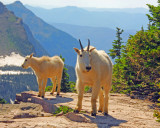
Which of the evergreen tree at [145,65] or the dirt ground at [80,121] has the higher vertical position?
the evergreen tree at [145,65]

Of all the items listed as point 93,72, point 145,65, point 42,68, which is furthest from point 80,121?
point 145,65

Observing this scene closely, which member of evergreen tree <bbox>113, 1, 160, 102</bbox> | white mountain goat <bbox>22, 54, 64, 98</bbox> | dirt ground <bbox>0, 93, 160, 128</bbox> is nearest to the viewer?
dirt ground <bbox>0, 93, 160, 128</bbox>

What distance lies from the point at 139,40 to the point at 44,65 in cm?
728

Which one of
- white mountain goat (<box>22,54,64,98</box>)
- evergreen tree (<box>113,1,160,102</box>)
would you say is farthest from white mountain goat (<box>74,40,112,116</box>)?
white mountain goat (<box>22,54,64,98</box>)

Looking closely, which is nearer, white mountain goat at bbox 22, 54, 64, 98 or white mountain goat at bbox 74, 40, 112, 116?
white mountain goat at bbox 74, 40, 112, 116

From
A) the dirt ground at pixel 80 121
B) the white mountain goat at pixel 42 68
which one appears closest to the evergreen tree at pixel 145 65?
the dirt ground at pixel 80 121

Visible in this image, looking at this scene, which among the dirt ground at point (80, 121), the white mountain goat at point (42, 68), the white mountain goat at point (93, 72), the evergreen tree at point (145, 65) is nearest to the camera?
the dirt ground at point (80, 121)

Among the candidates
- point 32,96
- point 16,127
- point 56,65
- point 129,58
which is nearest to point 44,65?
point 56,65

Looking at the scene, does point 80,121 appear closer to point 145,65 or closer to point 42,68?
point 42,68

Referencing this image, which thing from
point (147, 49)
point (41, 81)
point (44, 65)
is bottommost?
point (41, 81)

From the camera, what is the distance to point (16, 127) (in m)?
9.34

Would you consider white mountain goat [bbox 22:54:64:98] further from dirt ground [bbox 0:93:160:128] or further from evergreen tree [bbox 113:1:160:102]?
dirt ground [bbox 0:93:160:128]

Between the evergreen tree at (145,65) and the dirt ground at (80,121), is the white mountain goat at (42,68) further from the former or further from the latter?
the dirt ground at (80,121)

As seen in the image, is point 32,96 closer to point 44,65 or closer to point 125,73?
point 44,65
